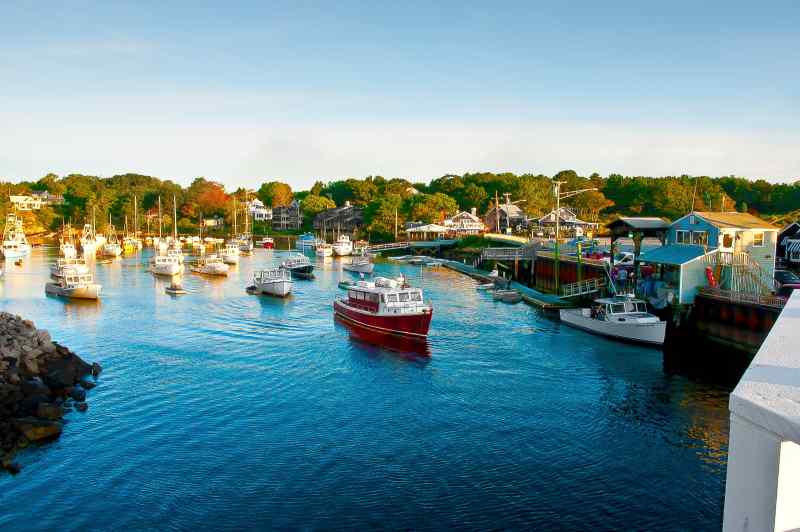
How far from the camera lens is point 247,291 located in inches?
2694

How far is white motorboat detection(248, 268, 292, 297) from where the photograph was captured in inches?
2547

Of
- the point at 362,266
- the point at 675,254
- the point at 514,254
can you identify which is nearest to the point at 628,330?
the point at 675,254

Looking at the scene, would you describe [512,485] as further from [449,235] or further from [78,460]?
[449,235]

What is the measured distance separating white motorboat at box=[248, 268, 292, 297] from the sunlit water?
707 inches

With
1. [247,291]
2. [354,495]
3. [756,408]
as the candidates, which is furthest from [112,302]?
[756,408]

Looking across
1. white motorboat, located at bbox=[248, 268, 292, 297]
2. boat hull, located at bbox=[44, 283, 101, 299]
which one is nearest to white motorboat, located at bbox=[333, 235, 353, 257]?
white motorboat, located at bbox=[248, 268, 292, 297]

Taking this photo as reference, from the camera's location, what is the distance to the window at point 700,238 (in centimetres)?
4622

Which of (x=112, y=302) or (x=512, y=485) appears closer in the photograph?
(x=512, y=485)

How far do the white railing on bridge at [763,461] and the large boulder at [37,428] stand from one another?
87.9 ft

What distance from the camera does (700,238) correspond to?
47031mm

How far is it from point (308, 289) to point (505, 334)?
33467 millimetres

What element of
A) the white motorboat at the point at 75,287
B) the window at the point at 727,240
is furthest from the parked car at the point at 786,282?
the white motorboat at the point at 75,287

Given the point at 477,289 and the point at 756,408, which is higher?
the point at 756,408

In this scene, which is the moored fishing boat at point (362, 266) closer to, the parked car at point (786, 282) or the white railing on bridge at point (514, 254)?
the white railing on bridge at point (514, 254)
